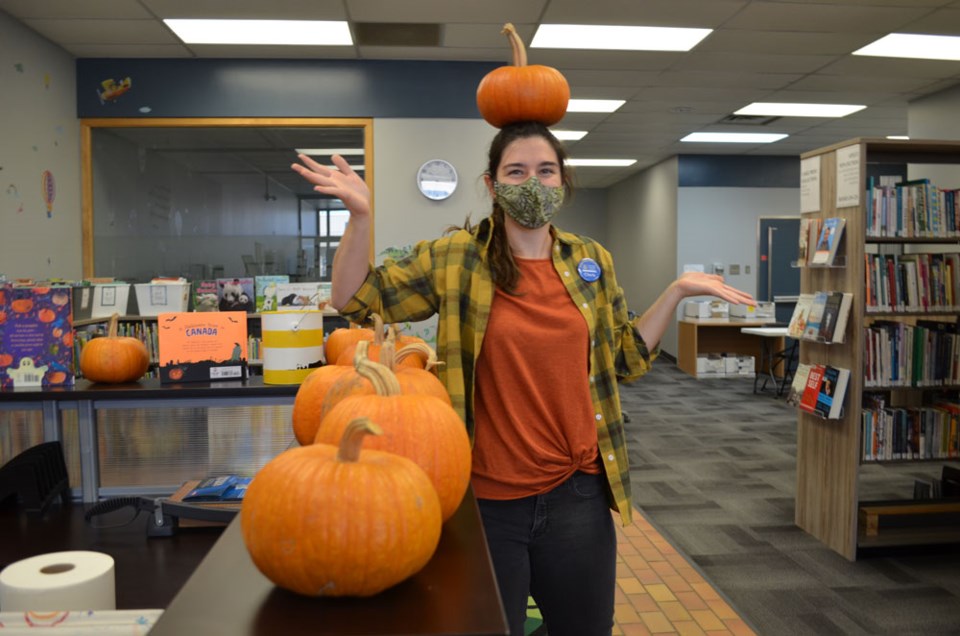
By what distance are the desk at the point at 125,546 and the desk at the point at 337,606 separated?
2.39ft

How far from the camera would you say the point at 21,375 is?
1946 millimetres

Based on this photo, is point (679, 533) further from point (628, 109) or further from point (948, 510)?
point (628, 109)

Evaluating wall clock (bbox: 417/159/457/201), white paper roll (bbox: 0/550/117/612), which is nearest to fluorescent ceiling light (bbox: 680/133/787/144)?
wall clock (bbox: 417/159/457/201)

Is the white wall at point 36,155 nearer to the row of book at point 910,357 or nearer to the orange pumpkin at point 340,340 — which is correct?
the orange pumpkin at point 340,340

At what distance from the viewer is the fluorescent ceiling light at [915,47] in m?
5.16

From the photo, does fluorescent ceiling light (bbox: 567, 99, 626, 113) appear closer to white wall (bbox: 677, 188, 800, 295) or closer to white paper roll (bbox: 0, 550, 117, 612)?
white wall (bbox: 677, 188, 800, 295)

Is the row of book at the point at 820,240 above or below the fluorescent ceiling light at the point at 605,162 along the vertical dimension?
below

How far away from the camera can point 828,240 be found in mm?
3645

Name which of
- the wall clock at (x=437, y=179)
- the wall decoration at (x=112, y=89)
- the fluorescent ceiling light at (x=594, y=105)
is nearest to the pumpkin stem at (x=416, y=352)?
the wall clock at (x=437, y=179)

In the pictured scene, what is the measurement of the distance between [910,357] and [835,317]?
481 mm

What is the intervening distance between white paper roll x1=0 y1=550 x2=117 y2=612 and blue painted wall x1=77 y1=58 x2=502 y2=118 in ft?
16.9

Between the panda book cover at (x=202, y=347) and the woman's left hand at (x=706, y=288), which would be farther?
the panda book cover at (x=202, y=347)

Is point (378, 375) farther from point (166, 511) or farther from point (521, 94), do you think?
point (166, 511)

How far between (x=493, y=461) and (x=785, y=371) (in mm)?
8369
